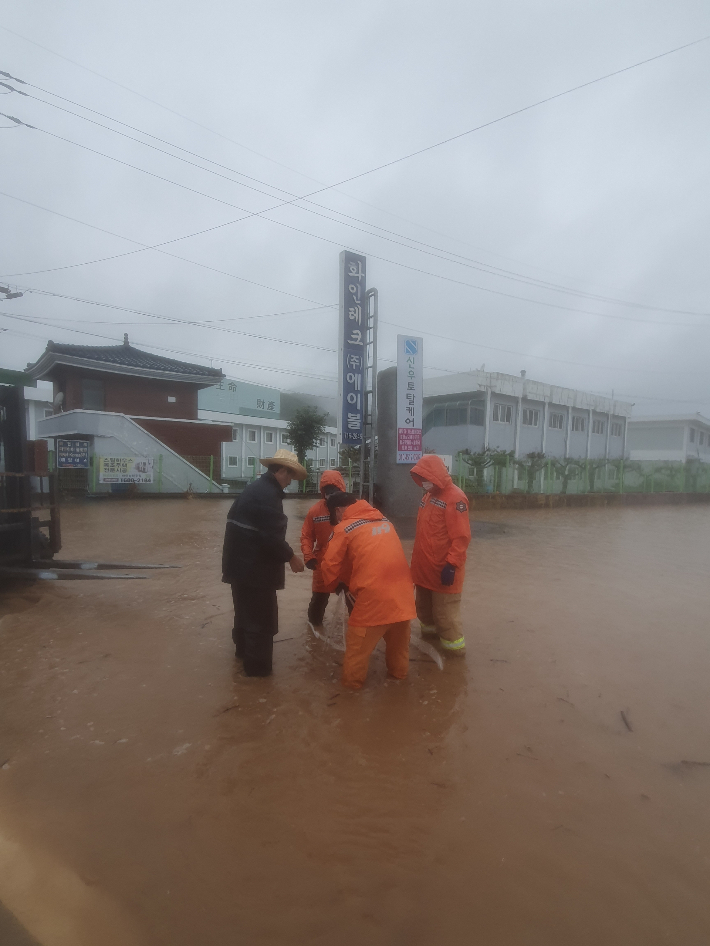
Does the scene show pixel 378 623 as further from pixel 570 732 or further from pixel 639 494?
pixel 639 494

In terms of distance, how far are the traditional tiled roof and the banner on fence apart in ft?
14.2

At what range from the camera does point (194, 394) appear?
82.8 feet

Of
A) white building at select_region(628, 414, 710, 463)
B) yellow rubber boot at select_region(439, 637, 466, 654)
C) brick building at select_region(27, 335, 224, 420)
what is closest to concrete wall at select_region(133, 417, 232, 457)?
brick building at select_region(27, 335, 224, 420)

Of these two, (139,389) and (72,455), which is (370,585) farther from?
(139,389)

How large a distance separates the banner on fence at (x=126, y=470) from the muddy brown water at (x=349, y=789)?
14486mm

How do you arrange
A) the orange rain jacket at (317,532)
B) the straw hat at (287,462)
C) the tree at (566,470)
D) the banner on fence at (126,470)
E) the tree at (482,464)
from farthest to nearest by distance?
1. the tree at (566,470)
2. the tree at (482,464)
3. the banner on fence at (126,470)
4. the orange rain jacket at (317,532)
5. the straw hat at (287,462)

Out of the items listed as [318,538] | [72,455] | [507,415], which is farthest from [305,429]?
[318,538]

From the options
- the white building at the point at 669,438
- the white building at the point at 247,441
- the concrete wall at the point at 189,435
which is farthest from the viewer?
the white building at the point at 669,438

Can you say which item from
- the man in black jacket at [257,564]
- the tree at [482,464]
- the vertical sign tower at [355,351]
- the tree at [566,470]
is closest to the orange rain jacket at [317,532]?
the man in black jacket at [257,564]

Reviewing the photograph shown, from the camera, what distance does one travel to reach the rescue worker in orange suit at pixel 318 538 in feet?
16.0

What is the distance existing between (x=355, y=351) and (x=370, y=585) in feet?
33.8

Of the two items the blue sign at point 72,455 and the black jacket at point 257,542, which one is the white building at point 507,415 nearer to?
the blue sign at point 72,455

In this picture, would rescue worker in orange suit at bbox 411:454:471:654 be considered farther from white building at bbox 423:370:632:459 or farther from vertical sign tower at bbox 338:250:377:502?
white building at bbox 423:370:632:459

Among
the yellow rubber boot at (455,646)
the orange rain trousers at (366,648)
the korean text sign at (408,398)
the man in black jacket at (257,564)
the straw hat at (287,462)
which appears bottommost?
the yellow rubber boot at (455,646)
